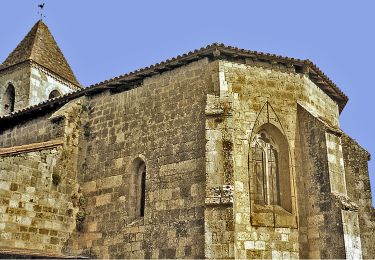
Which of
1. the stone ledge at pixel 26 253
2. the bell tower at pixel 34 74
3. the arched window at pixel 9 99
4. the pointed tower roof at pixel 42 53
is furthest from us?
the arched window at pixel 9 99

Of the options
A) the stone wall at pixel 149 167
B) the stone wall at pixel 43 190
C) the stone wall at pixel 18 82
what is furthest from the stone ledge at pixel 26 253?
the stone wall at pixel 18 82

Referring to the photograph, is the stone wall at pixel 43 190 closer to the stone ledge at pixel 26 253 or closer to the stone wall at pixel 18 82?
the stone ledge at pixel 26 253

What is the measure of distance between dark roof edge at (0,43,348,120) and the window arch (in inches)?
76.8

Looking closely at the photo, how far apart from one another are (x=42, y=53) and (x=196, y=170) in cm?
1512

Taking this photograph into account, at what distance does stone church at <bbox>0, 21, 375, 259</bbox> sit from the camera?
420 inches

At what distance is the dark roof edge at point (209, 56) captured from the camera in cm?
1180

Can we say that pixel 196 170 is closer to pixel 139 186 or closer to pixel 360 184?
pixel 139 186

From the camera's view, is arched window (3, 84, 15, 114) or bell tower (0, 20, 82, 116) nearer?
bell tower (0, 20, 82, 116)

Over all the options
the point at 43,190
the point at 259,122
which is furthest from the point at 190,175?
the point at 43,190

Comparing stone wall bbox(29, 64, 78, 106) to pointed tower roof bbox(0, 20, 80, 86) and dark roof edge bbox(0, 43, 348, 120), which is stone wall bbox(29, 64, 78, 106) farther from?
dark roof edge bbox(0, 43, 348, 120)

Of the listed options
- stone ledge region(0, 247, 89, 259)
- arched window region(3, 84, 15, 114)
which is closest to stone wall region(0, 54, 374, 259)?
stone ledge region(0, 247, 89, 259)

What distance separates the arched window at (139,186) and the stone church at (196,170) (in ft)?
0.12

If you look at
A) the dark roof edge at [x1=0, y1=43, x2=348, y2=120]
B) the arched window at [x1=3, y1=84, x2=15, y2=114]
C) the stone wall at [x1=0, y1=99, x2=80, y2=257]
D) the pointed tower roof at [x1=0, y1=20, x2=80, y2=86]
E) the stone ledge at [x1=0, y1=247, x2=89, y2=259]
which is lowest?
the stone ledge at [x1=0, y1=247, x2=89, y2=259]

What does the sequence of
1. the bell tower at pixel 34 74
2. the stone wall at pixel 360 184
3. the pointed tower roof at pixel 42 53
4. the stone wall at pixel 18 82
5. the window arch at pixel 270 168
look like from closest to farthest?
1. the window arch at pixel 270 168
2. the stone wall at pixel 360 184
3. the stone wall at pixel 18 82
4. the bell tower at pixel 34 74
5. the pointed tower roof at pixel 42 53
